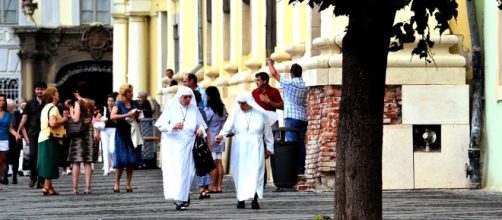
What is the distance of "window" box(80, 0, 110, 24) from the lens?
205 feet

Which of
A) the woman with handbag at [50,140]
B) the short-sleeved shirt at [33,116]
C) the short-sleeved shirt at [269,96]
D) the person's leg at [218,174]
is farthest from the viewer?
the short-sleeved shirt at [33,116]

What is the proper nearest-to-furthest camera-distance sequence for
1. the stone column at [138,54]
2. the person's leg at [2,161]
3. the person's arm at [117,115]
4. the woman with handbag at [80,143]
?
the woman with handbag at [80,143]
the person's arm at [117,115]
the person's leg at [2,161]
the stone column at [138,54]

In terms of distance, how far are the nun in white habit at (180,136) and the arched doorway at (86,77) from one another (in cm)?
4006

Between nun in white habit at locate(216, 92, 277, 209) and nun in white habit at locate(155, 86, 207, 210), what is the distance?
380mm

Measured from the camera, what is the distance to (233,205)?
2159 cm

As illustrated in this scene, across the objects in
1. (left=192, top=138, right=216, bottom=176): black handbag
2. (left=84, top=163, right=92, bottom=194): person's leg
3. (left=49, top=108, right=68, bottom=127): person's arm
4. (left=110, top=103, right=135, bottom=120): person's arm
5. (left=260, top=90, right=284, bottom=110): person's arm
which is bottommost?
(left=84, top=163, right=92, bottom=194): person's leg

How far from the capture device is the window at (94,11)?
6235 centimetres

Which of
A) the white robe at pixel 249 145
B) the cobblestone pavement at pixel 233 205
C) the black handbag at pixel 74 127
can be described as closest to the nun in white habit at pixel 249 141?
the white robe at pixel 249 145

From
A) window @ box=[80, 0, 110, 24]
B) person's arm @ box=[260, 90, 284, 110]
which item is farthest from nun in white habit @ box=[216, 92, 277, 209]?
window @ box=[80, 0, 110, 24]

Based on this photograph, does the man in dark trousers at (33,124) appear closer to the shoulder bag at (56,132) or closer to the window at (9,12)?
the shoulder bag at (56,132)

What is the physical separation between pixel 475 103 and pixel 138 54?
27.7 meters

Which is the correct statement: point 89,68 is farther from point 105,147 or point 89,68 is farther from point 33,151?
point 33,151

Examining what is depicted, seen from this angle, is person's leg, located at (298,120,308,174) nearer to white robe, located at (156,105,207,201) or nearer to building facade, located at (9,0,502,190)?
building facade, located at (9,0,502,190)

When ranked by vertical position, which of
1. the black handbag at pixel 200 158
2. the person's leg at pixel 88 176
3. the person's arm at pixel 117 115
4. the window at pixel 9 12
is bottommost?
the person's leg at pixel 88 176
